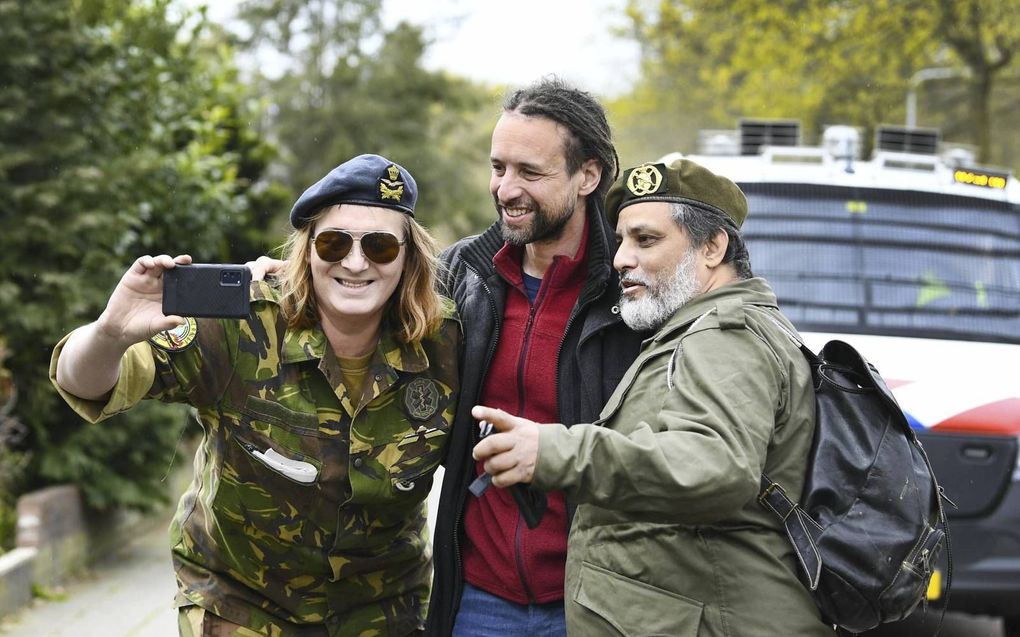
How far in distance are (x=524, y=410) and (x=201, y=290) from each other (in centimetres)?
96

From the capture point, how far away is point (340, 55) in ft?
90.6

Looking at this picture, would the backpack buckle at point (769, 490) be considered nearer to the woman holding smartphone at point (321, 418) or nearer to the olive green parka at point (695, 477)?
the olive green parka at point (695, 477)

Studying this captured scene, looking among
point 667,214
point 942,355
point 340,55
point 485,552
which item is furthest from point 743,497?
point 340,55

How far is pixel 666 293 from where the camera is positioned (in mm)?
3049

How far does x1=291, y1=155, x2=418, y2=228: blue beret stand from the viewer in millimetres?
3486

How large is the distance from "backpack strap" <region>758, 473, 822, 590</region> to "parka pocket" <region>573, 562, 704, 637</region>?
243 mm

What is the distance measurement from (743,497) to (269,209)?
33.0 ft

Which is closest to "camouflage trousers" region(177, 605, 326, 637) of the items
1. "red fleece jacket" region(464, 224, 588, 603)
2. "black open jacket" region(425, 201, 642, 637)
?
"black open jacket" region(425, 201, 642, 637)

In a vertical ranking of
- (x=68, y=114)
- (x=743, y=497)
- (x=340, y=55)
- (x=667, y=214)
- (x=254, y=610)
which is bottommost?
(x=254, y=610)

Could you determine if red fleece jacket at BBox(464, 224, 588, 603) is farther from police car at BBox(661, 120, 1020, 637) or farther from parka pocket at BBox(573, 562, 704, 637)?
police car at BBox(661, 120, 1020, 637)

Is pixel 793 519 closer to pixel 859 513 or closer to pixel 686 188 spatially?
pixel 859 513

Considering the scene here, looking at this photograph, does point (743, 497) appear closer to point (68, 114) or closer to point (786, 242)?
point (786, 242)

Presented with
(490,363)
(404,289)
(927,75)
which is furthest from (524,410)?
(927,75)

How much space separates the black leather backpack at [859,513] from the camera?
105 inches
